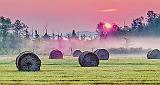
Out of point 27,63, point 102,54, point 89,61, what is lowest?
point 89,61

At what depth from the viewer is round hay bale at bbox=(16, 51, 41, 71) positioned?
46.6 m

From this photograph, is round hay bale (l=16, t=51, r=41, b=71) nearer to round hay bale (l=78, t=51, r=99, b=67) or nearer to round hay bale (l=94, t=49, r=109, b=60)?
round hay bale (l=78, t=51, r=99, b=67)

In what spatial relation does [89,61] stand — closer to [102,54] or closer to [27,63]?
[27,63]

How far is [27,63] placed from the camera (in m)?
46.9

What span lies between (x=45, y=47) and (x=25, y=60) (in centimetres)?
9751

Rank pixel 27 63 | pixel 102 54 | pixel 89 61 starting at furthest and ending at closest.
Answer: pixel 102 54 → pixel 89 61 → pixel 27 63

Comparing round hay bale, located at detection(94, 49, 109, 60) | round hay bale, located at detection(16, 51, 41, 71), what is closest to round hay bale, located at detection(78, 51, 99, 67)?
round hay bale, located at detection(16, 51, 41, 71)

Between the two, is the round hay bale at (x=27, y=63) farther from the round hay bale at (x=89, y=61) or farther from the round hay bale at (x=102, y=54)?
the round hay bale at (x=102, y=54)

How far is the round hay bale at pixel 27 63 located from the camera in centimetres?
4657

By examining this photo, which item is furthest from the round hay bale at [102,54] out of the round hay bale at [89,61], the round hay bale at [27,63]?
the round hay bale at [27,63]

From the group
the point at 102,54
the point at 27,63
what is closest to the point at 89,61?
the point at 27,63

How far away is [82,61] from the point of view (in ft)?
182

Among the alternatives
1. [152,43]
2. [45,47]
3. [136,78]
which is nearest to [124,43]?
[152,43]

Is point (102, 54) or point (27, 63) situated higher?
point (102, 54)
